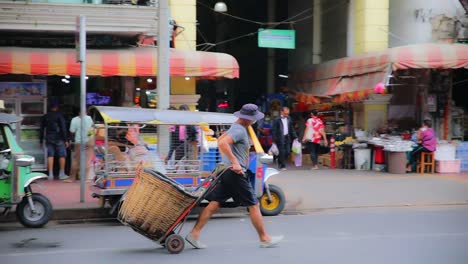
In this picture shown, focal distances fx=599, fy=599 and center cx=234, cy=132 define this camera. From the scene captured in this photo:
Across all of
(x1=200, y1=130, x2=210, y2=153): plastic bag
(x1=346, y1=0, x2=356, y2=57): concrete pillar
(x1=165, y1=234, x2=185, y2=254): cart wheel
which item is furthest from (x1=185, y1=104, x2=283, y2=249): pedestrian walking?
(x1=346, y1=0, x2=356, y2=57): concrete pillar

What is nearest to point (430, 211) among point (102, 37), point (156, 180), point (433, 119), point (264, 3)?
point (156, 180)

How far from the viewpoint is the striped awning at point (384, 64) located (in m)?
14.9

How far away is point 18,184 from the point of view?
8.88 metres

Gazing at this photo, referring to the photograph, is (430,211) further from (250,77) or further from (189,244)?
(250,77)

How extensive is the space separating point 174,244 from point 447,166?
11.3m

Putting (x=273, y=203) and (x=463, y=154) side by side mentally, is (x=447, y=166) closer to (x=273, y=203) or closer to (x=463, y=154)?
(x=463, y=154)

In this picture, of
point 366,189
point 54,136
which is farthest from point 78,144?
point 366,189

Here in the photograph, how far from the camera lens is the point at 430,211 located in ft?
35.4

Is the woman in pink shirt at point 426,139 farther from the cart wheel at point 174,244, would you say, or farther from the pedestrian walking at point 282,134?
the cart wheel at point 174,244

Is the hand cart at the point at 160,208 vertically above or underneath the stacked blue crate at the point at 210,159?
underneath

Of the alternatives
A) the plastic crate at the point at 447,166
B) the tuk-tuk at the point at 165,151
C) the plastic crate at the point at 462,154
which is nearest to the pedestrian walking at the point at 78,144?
the tuk-tuk at the point at 165,151

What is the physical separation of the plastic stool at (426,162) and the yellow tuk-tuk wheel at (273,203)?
23.9ft

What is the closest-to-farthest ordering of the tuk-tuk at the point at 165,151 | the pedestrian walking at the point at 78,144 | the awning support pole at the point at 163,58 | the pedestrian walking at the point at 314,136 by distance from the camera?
the tuk-tuk at the point at 165,151, the awning support pole at the point at 163,58, the pedestrian walking at the point at 78,144, the pedestrian walking at the point at 314,136

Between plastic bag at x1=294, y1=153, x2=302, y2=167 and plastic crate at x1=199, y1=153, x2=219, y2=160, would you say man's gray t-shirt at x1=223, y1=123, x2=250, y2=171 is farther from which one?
plastic bag at x1=294, y1=153, x2=302, y2=167
